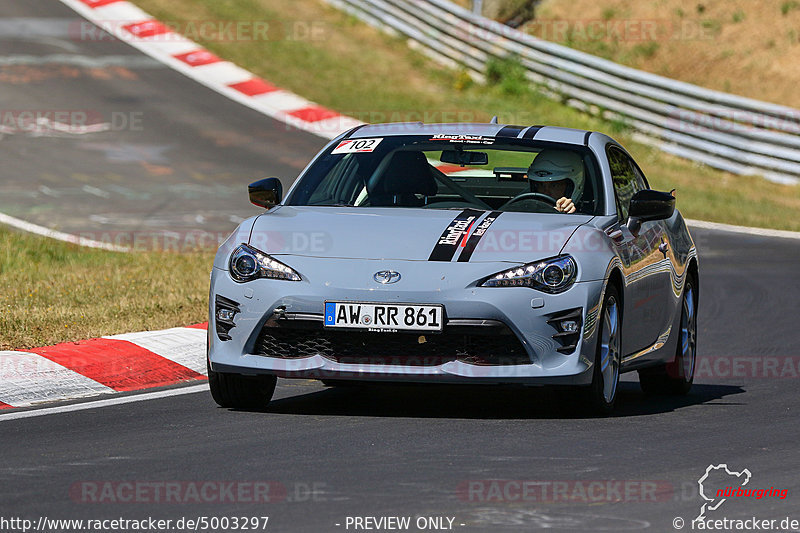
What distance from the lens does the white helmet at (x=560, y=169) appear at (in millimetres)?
8744

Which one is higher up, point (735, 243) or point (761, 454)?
point (761, 454)

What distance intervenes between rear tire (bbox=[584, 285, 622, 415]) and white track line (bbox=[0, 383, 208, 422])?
2.24 metres

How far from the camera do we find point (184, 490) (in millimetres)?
5848

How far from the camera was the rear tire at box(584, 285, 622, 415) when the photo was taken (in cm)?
777

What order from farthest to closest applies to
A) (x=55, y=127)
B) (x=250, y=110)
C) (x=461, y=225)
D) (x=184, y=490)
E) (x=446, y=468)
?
1. (x=250, y=110)
2. (x=55, y=127)
3. (x=461, y=225)
4. (x=446, y=468)
5. (x=184, y=490)

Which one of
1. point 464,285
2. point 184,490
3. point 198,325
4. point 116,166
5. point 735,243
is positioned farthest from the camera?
point 116,166

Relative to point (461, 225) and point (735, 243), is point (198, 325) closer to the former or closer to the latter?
point (461, 225)

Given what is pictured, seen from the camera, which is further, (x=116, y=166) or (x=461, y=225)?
(x=116, y=166)

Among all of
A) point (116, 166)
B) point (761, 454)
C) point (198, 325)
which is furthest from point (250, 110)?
point (761, 454)

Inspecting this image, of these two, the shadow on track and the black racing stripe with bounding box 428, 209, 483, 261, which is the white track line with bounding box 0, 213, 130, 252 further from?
the black racing stripe with bounding box 428, 209, 483, 261

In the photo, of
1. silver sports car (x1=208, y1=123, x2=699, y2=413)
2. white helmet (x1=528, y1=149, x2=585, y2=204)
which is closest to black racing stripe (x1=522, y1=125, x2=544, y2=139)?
white helmet (x1=528, y1=149, x2=585, y2=204)

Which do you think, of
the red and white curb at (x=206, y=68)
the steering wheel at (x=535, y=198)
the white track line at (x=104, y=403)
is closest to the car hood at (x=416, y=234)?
the steering wheel at (x=535, y=198)

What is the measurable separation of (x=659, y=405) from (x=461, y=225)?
174cm

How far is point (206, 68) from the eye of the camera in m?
27.1
